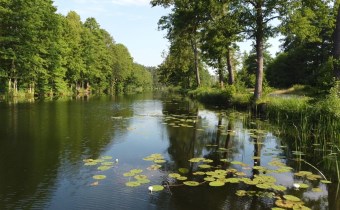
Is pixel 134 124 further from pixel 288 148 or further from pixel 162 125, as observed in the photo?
pixel 288 148

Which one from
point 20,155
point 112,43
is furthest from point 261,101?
point 112,43

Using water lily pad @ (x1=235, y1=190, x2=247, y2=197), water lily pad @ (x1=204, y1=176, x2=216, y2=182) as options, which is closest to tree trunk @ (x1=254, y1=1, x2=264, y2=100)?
water lily pad @ (x1=204, y1=176, x2=216, y2=182)

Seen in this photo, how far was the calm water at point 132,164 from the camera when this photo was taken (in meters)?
7.18

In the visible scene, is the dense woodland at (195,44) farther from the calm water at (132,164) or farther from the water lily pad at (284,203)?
the water lily pad at (284,203)

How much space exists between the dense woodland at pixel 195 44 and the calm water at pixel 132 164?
5574mm

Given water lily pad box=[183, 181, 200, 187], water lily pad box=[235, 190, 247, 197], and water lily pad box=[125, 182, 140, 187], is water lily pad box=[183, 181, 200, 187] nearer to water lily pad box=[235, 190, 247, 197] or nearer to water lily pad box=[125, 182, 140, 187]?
water lily pad box=[235, 190, 247, 197]

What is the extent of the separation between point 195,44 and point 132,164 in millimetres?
44221

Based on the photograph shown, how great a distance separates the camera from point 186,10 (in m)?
40.1

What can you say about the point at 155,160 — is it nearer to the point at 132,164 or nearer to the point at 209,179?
the point at 132,164

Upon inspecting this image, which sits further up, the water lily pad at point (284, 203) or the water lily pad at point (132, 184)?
the water lily pad at point (132, 184)

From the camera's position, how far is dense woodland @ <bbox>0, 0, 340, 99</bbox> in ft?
75.1

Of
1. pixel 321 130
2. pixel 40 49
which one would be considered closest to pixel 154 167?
pixel 321 130

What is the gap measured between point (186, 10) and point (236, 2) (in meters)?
16.9

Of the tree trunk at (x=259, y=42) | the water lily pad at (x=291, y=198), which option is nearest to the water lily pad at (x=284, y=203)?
the water lily pad at (x=291, y=198)
